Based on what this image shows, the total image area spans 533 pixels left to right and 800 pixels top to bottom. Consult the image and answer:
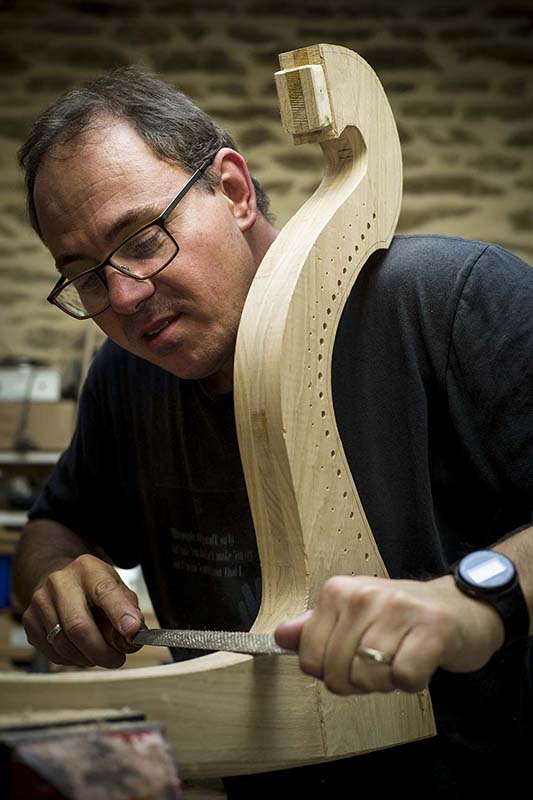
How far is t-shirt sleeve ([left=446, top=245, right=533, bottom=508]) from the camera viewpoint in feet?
3.38

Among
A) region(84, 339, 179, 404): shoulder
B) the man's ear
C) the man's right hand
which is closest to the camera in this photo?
the man's right hand

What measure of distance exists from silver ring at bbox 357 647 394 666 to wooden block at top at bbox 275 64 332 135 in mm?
539

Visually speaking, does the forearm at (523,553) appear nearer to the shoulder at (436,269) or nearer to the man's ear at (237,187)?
the shoulder at (436,269)

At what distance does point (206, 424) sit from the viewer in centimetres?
133

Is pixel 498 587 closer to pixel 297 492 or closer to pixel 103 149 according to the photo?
pixel 297 492

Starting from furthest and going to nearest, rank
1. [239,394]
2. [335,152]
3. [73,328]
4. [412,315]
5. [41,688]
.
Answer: [73,328]
[412,315]
[335,152]
[239,394]
[41,688]

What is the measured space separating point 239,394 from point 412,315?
355mm

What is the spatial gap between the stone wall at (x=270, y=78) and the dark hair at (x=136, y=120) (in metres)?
3.23

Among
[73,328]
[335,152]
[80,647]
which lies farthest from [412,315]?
[73,328]

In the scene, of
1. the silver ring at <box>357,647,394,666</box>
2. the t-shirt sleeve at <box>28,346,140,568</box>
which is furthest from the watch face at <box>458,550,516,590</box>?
the t-shirt sleeve at <box>28,346,140,568</box>

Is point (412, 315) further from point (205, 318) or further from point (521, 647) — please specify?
point (521, 647)

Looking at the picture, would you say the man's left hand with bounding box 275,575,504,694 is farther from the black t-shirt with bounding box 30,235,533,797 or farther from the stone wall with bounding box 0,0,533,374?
the stone wall with bounding box 0,0,533,374

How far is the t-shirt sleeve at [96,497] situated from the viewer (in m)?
1.55

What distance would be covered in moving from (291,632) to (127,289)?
557 millimetres
